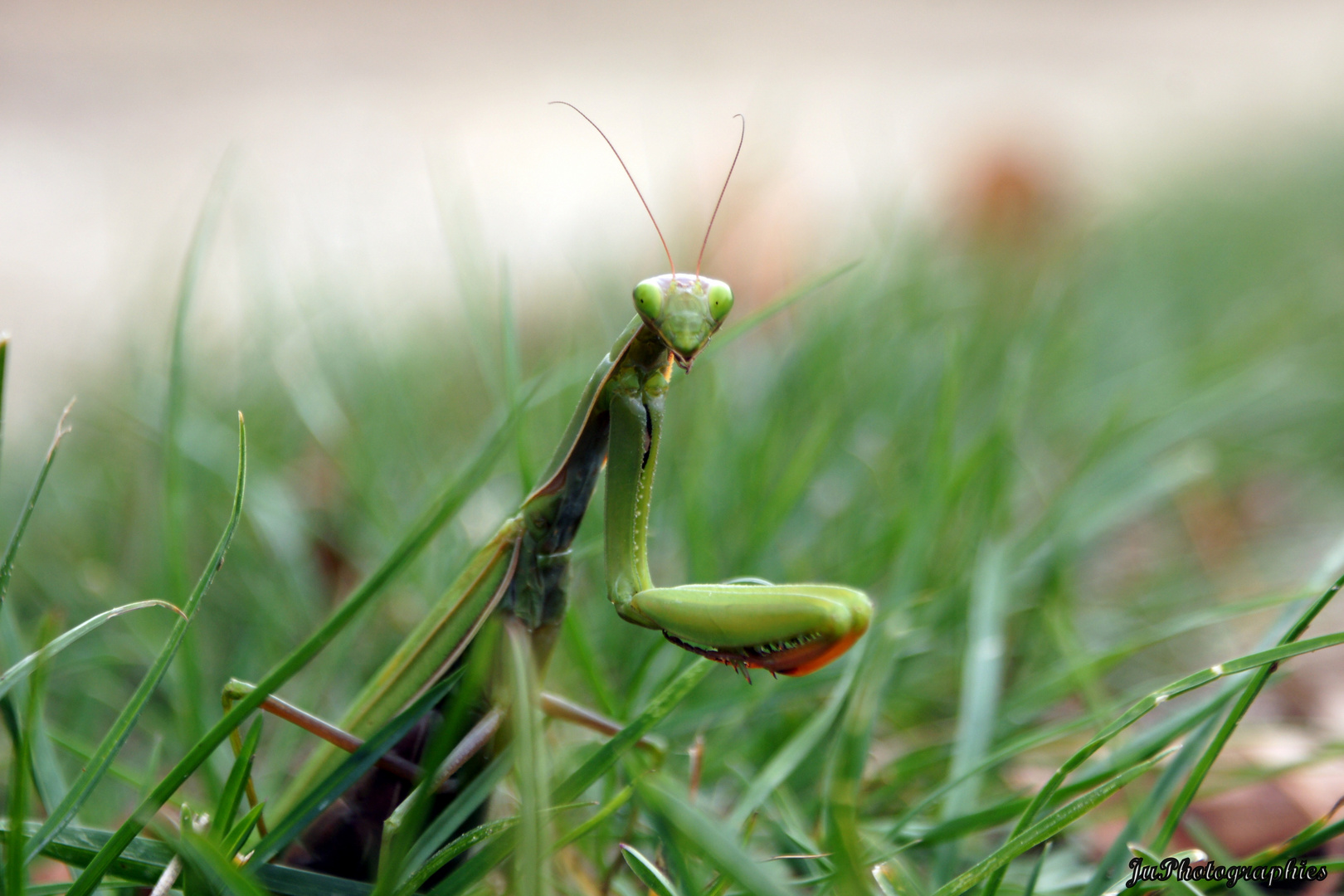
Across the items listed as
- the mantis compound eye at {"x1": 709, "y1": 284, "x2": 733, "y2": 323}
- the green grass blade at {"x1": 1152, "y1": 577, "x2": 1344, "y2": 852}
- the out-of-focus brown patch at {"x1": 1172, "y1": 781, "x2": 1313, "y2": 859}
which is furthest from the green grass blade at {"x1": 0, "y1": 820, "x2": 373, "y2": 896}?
the out-of-focus brown patch at {"x1": 1172, "y1": 781, "x2": 1313, "y2": 859}

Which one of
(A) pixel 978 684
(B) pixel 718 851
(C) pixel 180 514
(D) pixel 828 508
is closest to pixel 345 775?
(B) pixel 718 851

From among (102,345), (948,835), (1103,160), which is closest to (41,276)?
(102,345)

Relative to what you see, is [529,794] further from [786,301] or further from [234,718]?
[786,301]

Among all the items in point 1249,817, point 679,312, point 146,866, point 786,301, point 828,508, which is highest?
point 786,301

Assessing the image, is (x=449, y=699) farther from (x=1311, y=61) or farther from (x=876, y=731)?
(x=1311, y=61)

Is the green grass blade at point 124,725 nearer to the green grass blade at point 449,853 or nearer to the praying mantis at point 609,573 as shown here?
the praying mantis at point 609,573

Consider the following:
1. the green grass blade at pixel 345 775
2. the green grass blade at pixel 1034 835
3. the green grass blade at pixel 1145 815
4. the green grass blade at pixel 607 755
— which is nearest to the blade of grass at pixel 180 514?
the green grass blade at pixel 345 775
